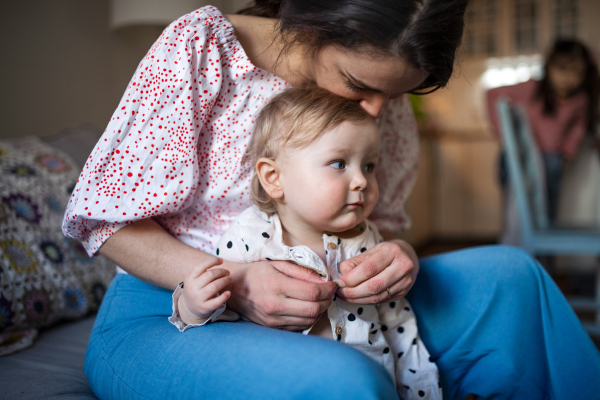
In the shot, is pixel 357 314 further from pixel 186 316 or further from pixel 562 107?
pixel 562 107

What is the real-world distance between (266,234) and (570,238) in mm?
1507

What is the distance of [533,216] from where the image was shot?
188cm

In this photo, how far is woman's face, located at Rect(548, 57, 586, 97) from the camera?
8.20 ft

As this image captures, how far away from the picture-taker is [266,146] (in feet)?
2.49

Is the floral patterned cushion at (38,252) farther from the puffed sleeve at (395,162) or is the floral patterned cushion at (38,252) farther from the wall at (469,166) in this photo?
the wall at (469,166)

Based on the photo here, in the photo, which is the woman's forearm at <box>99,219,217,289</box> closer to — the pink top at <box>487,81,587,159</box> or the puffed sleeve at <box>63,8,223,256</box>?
the puffed sleeve at <box>63,8,223,256</box>

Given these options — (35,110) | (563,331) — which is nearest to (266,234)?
(563,331)

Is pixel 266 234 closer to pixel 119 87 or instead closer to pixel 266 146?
pixel 266 146

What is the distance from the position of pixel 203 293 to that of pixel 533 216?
1.72 m

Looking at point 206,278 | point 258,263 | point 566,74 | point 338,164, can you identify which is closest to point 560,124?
point 566,74

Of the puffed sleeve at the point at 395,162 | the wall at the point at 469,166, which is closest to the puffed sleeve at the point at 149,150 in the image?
the puffed sleeve at the point at 395,162

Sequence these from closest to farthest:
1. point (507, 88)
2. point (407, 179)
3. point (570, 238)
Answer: point (407, 179)
point (570, 238)
point (507, 88)

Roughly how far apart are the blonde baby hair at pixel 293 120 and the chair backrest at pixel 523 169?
1.30 m

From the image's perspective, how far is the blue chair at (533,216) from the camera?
1.73m
